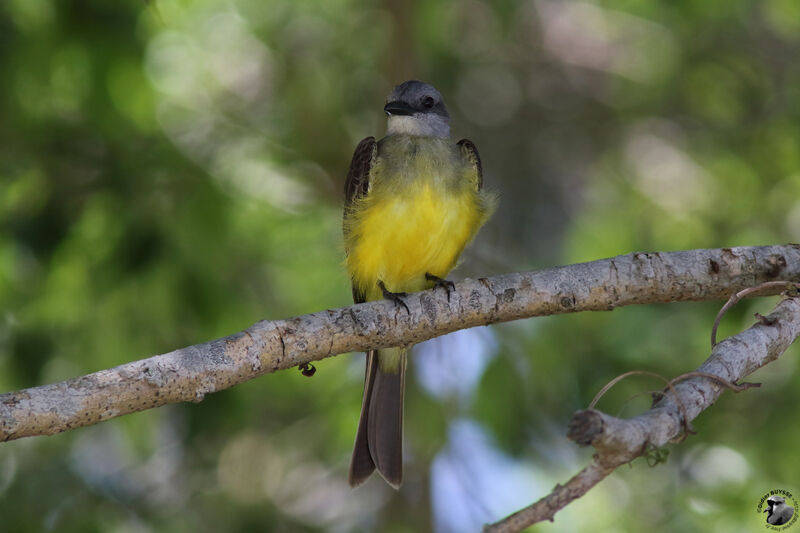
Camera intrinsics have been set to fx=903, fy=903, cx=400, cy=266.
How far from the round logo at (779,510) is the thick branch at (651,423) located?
1180mm

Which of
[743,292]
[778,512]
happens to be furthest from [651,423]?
[778,512]

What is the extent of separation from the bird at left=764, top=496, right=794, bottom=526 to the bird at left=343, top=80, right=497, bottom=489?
168 centimetres

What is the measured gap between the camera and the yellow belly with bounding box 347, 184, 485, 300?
4359 mm

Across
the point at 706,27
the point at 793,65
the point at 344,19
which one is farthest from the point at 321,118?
the point at 793,65

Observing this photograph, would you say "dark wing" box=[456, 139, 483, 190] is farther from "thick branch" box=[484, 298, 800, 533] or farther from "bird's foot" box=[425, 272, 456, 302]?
"thick branch" box=[484, 298, 800, 533]

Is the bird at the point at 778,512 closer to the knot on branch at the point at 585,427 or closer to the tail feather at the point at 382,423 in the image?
the tail feather at the point at 382,423

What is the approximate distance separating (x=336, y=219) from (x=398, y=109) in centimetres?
141

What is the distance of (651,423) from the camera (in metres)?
2.46

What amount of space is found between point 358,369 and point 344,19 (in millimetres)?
2726

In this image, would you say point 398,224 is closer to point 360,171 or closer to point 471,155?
point 360,171

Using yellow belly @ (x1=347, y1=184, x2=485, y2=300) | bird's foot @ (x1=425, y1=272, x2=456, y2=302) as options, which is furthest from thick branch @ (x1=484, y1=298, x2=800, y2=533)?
yellow belly @ (x1=347, y1=184, x2=485, y2=300)

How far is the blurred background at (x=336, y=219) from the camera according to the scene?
482 centimetres

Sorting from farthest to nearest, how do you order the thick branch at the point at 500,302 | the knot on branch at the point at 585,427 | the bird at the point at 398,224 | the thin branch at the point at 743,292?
the bird at the point at 398,224, the thin branch at the point at 743,292, the thick branch at the point at 500,302, the knot on branch at the point at 585,427

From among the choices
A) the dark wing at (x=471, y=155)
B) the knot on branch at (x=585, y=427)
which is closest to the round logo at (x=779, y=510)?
the dark wing at (x=471, y=155)
